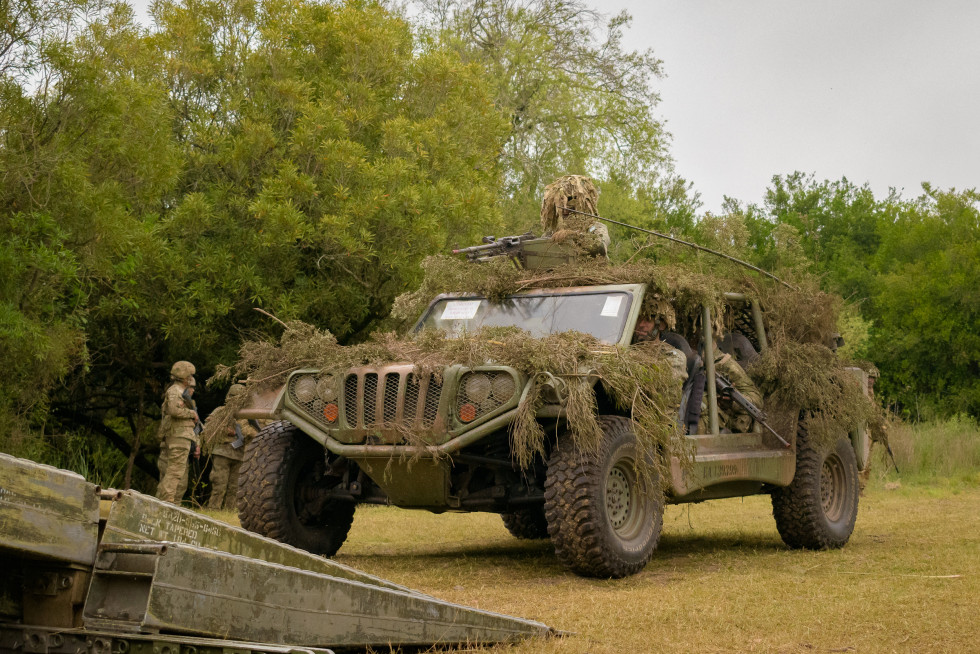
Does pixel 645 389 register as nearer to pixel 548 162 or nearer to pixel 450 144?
pixel 450 144

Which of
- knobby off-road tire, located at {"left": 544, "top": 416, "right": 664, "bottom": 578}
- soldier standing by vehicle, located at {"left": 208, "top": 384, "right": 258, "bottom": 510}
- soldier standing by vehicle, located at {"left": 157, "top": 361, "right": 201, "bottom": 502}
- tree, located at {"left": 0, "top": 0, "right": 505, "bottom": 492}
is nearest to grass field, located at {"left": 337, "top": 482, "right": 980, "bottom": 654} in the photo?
knobby off-road tire, located at {"left": 544, "top": 416, "right": 664, "bottom": 578}

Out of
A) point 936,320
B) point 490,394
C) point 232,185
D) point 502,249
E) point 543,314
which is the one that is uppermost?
point 936,320

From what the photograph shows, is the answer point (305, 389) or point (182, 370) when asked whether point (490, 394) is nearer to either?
point (305, 389)

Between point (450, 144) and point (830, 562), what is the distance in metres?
9.03

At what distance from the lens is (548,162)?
2891cm

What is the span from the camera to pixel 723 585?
6.86 metres

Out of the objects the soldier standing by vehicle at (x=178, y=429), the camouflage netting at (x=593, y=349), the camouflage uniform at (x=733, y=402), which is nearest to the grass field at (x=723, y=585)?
the camouflage netting at (x=593, y=349)

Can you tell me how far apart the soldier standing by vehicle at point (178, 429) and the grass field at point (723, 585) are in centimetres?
197

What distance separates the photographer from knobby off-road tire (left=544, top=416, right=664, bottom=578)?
6766 mm

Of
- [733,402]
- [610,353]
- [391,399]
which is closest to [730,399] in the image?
[733,402]

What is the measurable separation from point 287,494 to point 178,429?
4.71 metres

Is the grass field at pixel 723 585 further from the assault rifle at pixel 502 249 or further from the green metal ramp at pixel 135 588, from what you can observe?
the assault rifle at pixel 502 249

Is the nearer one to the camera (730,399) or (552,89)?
(730,399)

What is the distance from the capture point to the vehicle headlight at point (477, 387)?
267 inches
